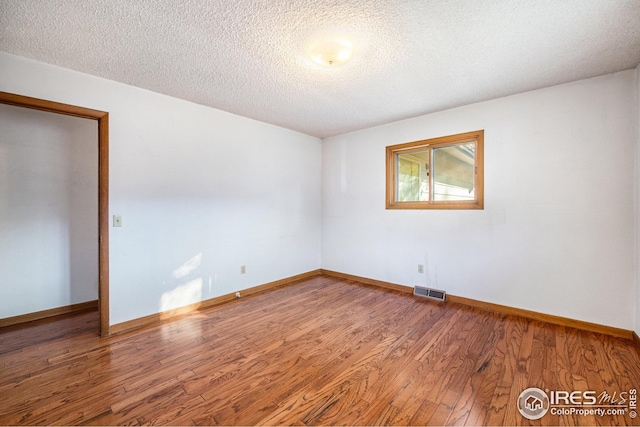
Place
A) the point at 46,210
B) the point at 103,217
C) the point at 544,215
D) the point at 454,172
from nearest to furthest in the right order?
the point at 103,217, the point at 544,215, the point at 46,210, the point at 454,172

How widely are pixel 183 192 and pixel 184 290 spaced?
116 centimetres

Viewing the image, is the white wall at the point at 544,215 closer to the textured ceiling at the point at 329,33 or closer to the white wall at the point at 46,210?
the textured ceiling at the point at 329,33

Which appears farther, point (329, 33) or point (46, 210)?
point (46, 210)

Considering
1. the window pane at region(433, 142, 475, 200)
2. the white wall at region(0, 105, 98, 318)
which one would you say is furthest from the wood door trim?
the window pane at region(433, 142, 475, 200)

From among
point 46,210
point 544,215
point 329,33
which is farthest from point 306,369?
point 46,210

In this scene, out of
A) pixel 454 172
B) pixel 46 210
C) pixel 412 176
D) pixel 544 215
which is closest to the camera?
pixel 544 215

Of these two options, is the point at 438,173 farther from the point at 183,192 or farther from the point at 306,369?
the point at 183,192

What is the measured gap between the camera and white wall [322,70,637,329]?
7.98 feet

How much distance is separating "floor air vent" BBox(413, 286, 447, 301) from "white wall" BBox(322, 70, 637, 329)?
0.30 feet

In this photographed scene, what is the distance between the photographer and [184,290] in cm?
307

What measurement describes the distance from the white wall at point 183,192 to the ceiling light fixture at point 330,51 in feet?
5.91

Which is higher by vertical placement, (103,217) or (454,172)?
(454,172)

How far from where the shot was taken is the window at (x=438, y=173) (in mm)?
3213

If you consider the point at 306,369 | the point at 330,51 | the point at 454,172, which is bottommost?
the point at 306,369
